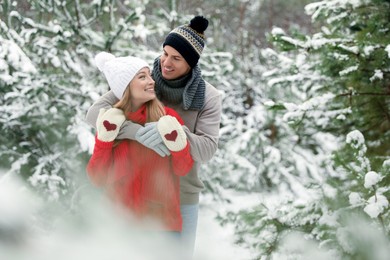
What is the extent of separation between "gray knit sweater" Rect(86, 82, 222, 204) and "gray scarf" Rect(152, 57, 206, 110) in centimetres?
4

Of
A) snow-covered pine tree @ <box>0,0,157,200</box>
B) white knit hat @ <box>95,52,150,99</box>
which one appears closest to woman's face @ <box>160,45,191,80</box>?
white knit hat @ <box>95,52,150,99</box>

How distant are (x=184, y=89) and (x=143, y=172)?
391mm

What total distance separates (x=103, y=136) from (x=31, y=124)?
347cm

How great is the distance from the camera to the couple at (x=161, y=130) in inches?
67.1

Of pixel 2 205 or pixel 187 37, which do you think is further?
pixel 187 37

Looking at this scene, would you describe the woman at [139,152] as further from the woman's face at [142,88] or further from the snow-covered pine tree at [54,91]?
the snow-covered pine tree at [54,91]

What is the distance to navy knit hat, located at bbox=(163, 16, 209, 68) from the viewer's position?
6.26 feet

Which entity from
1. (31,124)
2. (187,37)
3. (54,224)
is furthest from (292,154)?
(54,224)

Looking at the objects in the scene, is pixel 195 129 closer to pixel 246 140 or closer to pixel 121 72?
pixel 121 72

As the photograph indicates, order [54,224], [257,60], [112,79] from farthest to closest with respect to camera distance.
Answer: [257,60], [112,79], [54,224]

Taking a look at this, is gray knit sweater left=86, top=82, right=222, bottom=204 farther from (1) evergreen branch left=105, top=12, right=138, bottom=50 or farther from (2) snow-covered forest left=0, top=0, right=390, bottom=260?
(1) evergreen branch left=105, top=12, right=138, bottom=50

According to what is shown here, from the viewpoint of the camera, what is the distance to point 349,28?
393 centimetres

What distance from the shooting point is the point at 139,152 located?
5.91 ft

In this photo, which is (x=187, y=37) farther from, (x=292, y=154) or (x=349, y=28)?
(x=292, y=154)
